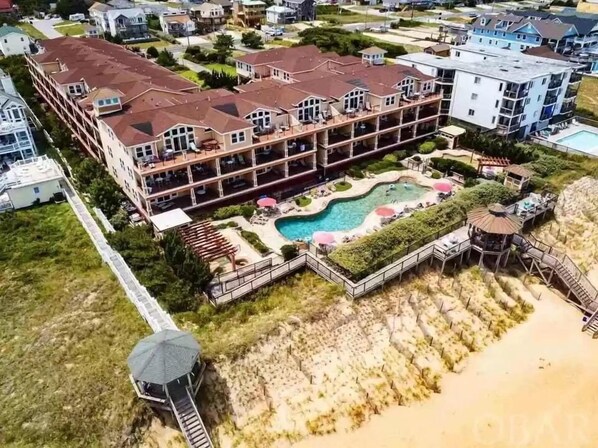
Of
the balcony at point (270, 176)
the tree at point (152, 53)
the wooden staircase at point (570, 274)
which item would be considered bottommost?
the wooden staircase at point (570, 274)

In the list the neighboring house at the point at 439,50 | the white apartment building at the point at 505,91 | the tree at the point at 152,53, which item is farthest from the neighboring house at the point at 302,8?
Result: the white apartment building at the point at 505,91

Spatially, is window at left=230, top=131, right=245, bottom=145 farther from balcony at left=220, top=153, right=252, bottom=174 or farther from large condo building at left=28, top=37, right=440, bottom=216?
balcony at left=220, top=153, right=252, bottom=174

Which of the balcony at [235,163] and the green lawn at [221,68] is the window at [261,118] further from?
the green lawn at [221,68]

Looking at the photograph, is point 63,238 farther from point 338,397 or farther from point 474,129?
point 474,129

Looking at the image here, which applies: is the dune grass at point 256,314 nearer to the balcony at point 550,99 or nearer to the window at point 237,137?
the window at point 237,137

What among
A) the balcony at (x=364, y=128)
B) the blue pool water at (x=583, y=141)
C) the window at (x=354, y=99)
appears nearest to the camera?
the window at (x=354, y=99)

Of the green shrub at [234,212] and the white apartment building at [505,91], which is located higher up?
the white apartment building at [505,91]

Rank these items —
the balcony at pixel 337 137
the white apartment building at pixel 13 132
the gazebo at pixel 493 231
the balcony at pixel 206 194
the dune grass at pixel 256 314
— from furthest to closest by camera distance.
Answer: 1. the balcony at pixel 337 137
2. the white apartment building at pixel 13 132
3. the balcony at pixel 206 194
4. the gazebo at pixel 493 231
5. the dune grass at pixel 256 314

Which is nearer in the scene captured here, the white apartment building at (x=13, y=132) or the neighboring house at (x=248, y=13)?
the white apartment building at (x=13, y=132)
